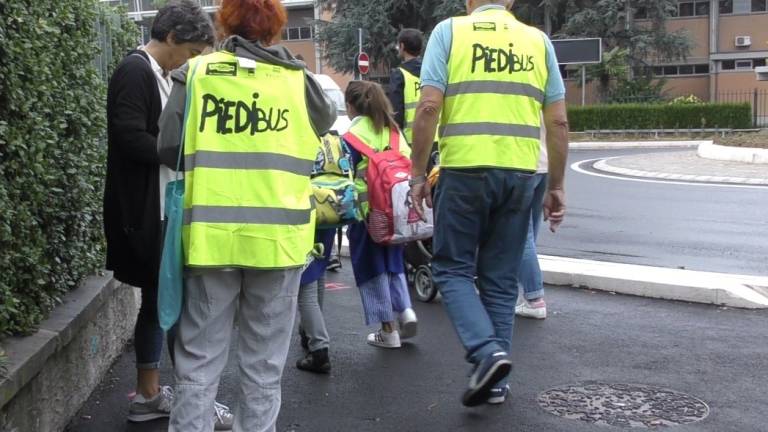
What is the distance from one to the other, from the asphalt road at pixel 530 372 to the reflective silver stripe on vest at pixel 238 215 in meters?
1.28

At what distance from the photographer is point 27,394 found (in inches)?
143

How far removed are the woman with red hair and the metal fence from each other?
1282 inches

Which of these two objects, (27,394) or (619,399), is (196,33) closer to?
(27,394)

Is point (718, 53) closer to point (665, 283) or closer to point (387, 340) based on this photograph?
point (665, 283)

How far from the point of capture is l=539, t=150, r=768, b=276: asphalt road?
8.95 meters

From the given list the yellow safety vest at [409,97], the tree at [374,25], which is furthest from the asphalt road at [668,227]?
the tree at [374,25]

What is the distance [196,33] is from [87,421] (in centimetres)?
187

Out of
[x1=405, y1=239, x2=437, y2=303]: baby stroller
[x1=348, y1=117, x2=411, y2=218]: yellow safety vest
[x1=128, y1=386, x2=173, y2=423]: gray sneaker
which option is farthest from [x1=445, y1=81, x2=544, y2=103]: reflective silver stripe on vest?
[x1=405, y1=239, x2=437, y2=303]: baby stroller

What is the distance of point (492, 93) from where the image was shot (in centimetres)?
423

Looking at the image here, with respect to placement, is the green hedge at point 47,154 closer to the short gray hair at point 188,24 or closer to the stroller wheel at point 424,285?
the short gray hair at point 188,24

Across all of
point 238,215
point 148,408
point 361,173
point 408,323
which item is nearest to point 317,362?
point 408,323

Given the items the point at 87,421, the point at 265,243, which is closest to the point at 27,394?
the point at 87,421

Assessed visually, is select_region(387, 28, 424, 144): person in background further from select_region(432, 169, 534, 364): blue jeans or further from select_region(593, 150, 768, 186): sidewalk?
select_region(593, 150, 768, 186): sidewalk

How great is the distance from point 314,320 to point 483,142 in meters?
1.50
